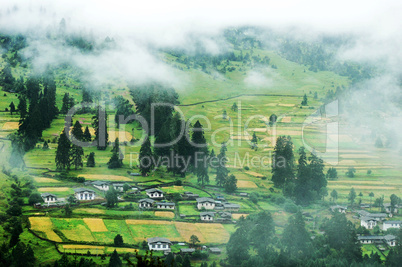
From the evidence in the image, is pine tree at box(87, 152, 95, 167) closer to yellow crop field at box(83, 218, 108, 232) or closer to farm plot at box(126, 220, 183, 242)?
yellow crop field at box(83, 218, 108, 232)

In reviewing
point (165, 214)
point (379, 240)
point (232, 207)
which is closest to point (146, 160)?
point (165, 214)

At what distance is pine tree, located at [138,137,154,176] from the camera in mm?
92025

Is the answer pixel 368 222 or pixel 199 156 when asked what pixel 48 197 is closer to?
pixel 199 156

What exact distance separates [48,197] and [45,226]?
9.74 metres

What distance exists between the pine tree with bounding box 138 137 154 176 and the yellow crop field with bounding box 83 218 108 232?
951 inches

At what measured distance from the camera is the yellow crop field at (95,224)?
65188 millimetres

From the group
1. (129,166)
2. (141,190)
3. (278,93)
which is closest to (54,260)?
(141,190)

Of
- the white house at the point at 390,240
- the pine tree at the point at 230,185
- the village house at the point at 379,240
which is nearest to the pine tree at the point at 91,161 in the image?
the pine tree at the point at 230,185

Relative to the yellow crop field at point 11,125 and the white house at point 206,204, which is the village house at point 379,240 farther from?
the yellow crop field at point 11,125

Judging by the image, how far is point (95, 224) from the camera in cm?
6675

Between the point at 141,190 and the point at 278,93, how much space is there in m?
109

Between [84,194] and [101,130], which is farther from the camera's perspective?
[101,130]

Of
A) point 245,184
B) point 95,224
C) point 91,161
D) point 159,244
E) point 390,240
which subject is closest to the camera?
point 159,244

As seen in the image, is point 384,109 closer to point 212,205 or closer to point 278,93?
point 278,93
